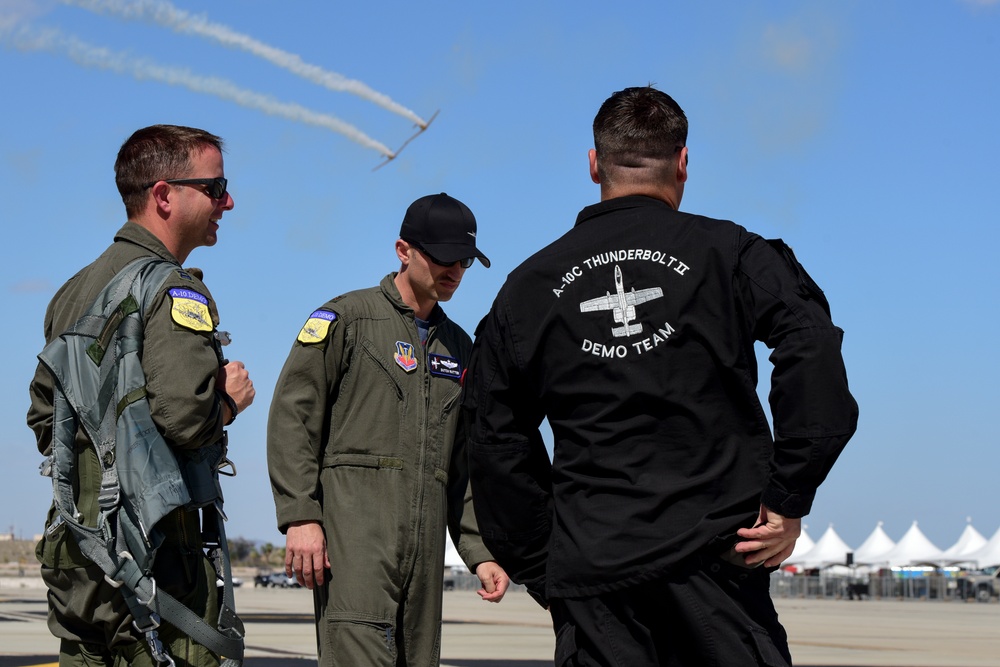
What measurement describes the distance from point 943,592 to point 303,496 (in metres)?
Answer: 54.2

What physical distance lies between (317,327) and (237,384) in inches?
37.5

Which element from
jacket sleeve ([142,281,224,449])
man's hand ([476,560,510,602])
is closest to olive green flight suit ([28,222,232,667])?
jacket sleeve ([142,281,224,449])

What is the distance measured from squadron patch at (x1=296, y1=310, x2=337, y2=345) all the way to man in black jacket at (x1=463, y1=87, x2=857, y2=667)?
4.45ft

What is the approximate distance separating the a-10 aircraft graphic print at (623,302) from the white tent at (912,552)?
71.9 m

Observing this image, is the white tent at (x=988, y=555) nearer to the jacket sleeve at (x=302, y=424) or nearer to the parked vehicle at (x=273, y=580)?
the parked vehicle at (x=273, y=580)

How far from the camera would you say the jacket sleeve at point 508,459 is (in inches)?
132

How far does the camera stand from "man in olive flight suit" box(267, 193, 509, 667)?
14.1ft

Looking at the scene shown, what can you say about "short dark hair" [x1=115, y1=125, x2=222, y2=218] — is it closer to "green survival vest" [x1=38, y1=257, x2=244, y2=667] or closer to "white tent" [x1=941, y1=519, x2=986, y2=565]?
"green survival vest" [x1=38, y1=257, x2=244, y2=667]

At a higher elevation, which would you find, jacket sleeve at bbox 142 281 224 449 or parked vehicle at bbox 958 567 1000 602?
jacket sleeve at bbox 142 281 224 449

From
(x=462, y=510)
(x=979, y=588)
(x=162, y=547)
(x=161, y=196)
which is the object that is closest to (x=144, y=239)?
(x=161, y=196)

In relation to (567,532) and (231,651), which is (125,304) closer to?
(231,651)

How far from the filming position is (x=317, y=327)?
4551 mm

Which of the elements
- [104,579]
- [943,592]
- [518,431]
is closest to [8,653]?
[104,579]

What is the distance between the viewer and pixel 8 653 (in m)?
9.94
